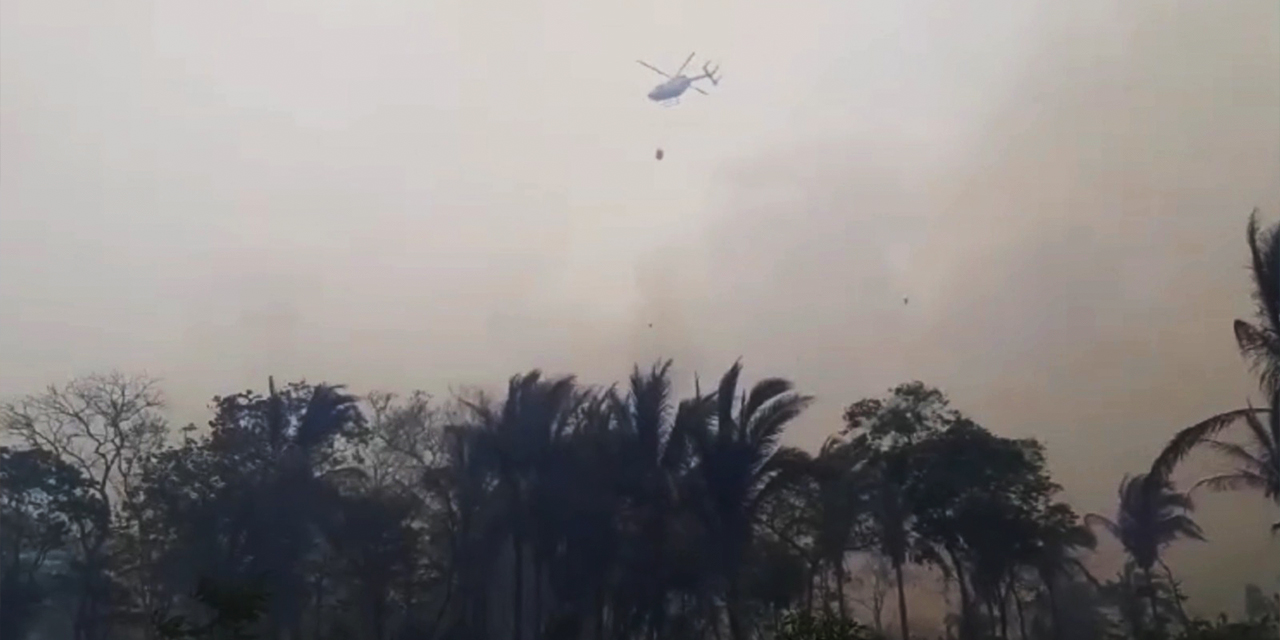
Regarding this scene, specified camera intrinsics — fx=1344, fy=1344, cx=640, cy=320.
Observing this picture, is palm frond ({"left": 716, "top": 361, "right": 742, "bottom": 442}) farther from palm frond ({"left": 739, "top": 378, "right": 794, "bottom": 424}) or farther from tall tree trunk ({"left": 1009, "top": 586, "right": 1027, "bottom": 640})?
tall tree trunk ({"left": 1009, "top": 586, "right": 1027, "bottom": 640})

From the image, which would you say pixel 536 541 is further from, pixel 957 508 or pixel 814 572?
pixel 957 508

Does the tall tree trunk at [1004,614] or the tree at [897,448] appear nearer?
the tall tree trunk at [1004,614]

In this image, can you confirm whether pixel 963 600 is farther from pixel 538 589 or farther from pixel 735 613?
pixel 538 589

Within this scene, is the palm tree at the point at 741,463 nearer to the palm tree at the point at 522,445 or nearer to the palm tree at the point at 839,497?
the palm tree at the point at 839,497

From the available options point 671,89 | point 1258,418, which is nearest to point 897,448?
point 1258,418

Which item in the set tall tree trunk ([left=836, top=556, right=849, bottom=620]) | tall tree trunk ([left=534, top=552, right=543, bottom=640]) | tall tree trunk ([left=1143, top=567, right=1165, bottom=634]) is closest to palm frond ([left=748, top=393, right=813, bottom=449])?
tall tree trunk ([left=836, top=556, right=849, bottom=620])

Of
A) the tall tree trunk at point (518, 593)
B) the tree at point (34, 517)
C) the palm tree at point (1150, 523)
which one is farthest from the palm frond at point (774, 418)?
the tree at point (34, 517)

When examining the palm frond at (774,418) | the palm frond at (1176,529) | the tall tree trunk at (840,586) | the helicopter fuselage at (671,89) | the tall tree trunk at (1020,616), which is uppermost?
the helicopter fuselage at (671,89)
